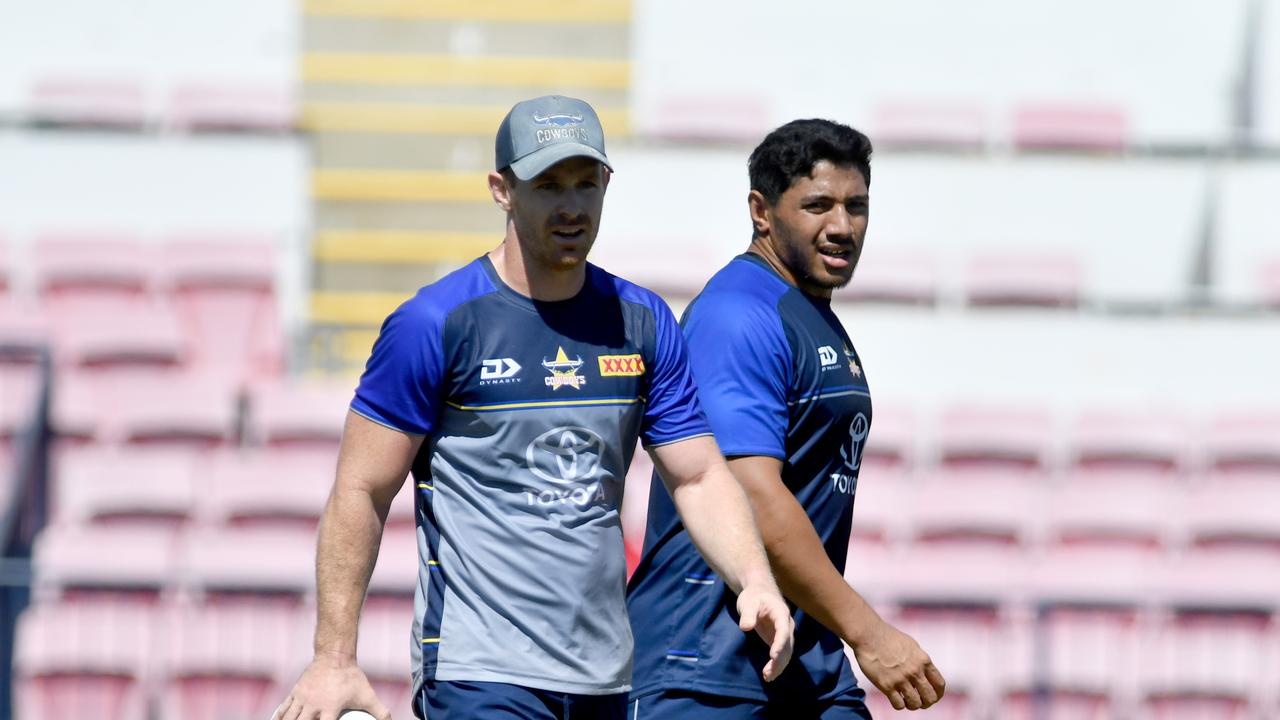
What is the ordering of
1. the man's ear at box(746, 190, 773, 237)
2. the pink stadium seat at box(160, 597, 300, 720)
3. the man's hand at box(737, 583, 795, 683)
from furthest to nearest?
the pink stadium seat at box(160, 597, 300, 720) → the man's ear at box(746, 190, 773, 237) → the man's hand at box(737, 583, 795, 683)

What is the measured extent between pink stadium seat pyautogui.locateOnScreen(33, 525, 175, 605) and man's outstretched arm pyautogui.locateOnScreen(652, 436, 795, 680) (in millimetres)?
4281

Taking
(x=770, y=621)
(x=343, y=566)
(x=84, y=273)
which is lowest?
(x=770, y=621)

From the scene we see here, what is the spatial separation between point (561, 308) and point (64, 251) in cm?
702

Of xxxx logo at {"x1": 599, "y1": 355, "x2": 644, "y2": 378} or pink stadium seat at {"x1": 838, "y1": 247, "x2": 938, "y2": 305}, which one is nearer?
xxxx logo at {"x1": 599, "y1": 355, "x2": 644, "y2": 378}

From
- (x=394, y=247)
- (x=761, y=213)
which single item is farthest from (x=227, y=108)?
(x=761, y=213)

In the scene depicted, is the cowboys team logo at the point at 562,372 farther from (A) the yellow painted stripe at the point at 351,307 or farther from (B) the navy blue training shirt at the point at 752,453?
(A) the yellow painted stripe at the point at 351,307

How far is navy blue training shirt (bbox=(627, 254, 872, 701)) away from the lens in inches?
153

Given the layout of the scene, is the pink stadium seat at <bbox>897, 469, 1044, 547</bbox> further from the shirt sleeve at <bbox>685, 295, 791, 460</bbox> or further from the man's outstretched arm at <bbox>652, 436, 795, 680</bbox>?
the man's outstretched arm at <bbox>652, 436, 795, 680</bbox>

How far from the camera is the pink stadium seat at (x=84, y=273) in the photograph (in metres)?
9.88

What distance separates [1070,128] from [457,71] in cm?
418

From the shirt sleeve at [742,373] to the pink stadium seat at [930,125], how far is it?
7.32 m

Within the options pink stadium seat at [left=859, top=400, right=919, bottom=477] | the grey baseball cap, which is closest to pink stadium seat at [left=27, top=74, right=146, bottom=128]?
pink stadium seat at [left=859, top=400, right=919, bottom=477]

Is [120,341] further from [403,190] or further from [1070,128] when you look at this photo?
[1070,128]

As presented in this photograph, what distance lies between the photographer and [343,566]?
3381mm
